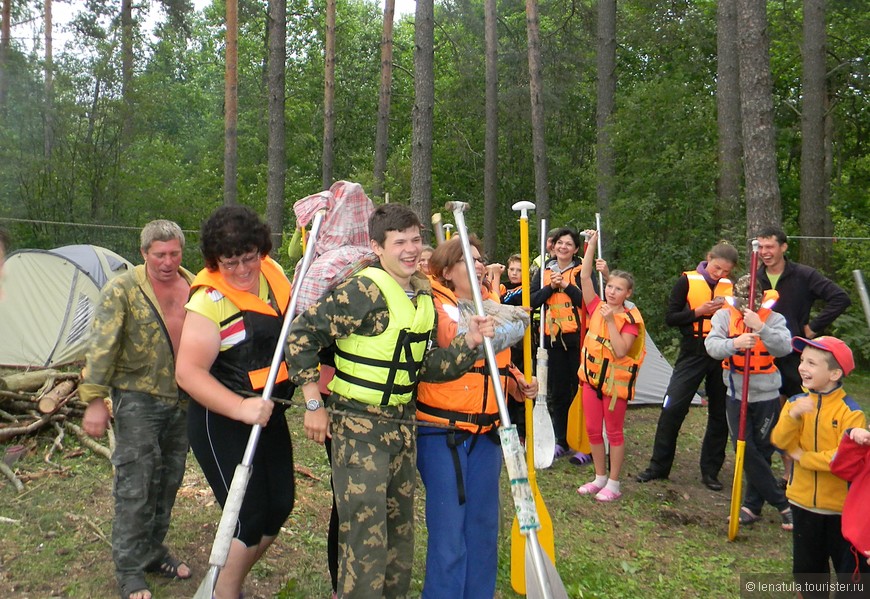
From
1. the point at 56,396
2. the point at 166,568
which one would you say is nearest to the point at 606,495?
the point at 166,568

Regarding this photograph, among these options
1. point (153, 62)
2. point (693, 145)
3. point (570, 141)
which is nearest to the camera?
point (693, 145)

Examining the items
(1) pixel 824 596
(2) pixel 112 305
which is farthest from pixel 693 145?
(2) pixel 112 305

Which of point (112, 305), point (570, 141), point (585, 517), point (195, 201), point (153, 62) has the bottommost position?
point (585, 517)

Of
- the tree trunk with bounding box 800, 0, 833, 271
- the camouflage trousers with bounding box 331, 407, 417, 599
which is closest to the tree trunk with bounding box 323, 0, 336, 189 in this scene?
the tree trunk with bounding box 800, 0, 833, 271

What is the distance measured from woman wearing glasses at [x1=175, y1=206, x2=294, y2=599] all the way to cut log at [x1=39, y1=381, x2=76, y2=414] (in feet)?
12.7

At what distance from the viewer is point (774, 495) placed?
5.25 m

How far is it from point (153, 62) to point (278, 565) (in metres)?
25.9

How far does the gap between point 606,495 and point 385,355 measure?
10.9 ft

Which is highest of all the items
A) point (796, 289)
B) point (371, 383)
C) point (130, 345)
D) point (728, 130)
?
point (728, 130)

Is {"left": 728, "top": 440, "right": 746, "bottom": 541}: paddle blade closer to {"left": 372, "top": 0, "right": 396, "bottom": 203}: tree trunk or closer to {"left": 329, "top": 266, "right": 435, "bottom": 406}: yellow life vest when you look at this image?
{"left": 329, "top": 266, "right": 435, "bottom": 406}: yellow life vest

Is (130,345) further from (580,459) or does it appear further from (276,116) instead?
(276,116)

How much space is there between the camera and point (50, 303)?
10.1 metres

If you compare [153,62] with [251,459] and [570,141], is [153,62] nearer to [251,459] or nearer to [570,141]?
[570,141]

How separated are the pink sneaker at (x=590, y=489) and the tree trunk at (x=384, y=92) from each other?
12.6 meters
